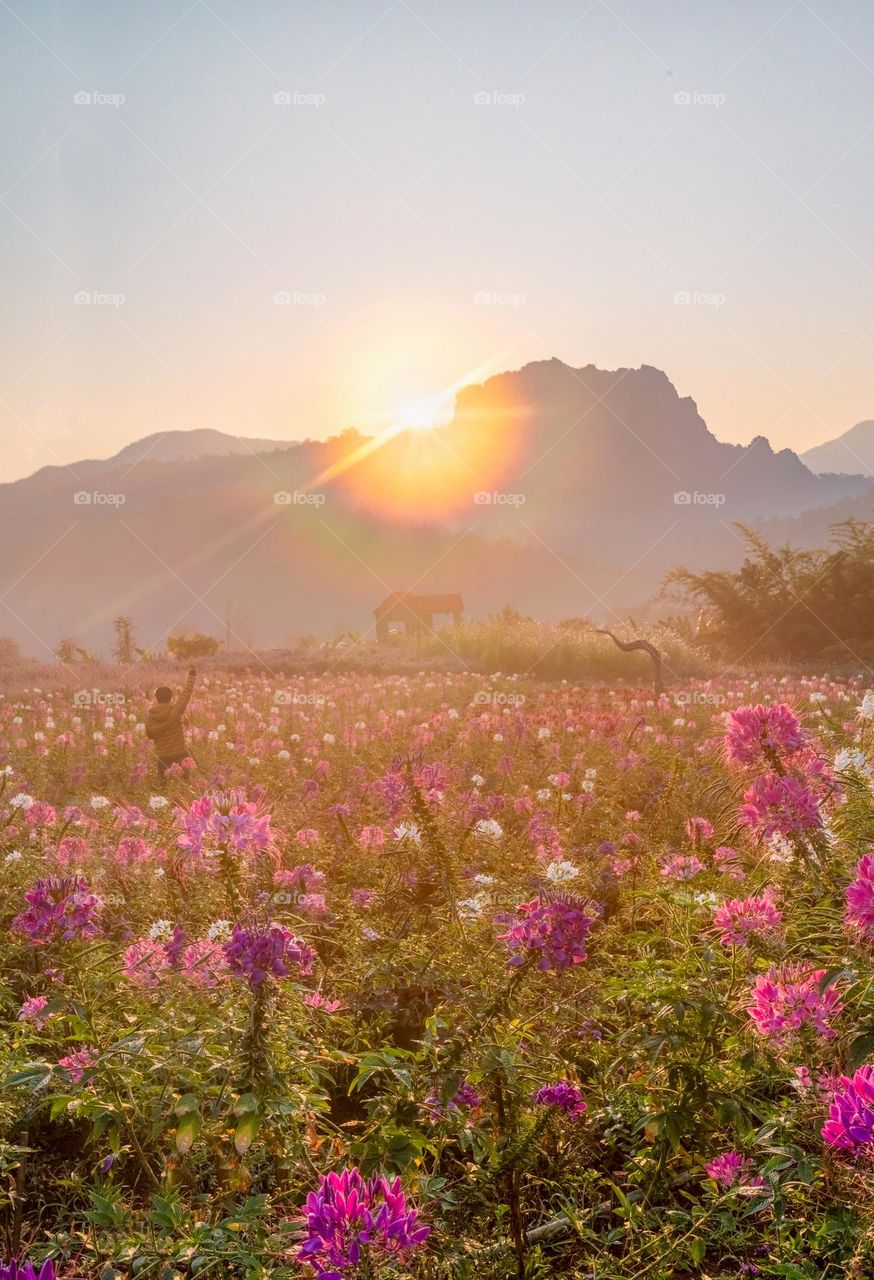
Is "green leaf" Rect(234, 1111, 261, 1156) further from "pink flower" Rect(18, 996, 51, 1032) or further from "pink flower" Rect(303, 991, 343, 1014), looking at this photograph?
"pink flower" Rect(18, 996, 51, 1032)

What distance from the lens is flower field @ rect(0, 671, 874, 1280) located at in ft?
7.13

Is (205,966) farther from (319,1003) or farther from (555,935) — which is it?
(555,935)

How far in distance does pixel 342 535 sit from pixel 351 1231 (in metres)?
98.6

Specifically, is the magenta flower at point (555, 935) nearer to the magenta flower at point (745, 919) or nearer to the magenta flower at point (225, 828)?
the magenta flower at point (745, 919)

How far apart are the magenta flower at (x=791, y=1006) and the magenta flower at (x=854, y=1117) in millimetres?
468

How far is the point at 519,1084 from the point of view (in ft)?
8.70

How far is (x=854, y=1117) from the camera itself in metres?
1.82

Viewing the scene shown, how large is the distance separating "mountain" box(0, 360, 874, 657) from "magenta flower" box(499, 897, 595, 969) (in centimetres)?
6734

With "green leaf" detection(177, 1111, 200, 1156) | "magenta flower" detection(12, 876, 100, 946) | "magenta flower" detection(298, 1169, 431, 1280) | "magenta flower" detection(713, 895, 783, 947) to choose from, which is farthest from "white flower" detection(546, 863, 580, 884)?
"magenta flower" detection(298, 1169, 431, 1280)

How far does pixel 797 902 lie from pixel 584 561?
155507 millimetres

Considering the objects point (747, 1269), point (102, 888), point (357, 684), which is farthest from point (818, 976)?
point (357, 684)

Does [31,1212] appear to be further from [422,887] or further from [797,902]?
[797,902]

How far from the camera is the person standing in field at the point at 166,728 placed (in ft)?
32.3

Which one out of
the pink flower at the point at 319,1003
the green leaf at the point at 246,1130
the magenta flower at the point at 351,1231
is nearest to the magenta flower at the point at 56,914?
the pink flower at the point at 319,1003
